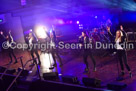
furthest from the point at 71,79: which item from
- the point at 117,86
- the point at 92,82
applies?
the point at 117,86

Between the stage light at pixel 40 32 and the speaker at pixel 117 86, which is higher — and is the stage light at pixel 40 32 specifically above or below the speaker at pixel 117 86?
above

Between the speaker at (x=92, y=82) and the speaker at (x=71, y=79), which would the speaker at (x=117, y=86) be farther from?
the speaker at (x=71, y=79)

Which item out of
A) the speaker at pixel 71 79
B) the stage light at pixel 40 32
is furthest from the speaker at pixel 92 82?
the stage light at pixel 40 32

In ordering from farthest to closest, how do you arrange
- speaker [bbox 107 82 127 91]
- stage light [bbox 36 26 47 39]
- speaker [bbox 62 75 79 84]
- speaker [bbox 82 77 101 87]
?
stage light [bbox 36 26 47 39] < speaker [bbox 62 75 79 84] < speaker [bbox 82 77 101 87] < speaker [bbox 107 82 127 91]

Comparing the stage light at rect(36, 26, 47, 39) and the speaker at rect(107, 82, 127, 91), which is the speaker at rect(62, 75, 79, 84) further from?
the stage light at rect(36, 26, 47, 39)

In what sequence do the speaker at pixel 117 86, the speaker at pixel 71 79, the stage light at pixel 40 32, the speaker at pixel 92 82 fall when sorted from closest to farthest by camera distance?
the speaker at pixel 117 86
the speaker at pixel 92 82
the speaker at pixel 71 79
the stage light at pixel 40 32

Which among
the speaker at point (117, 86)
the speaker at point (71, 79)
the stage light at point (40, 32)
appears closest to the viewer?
the speaker at point (117, 86)

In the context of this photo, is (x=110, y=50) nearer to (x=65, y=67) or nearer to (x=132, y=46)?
(x=132, y=46)

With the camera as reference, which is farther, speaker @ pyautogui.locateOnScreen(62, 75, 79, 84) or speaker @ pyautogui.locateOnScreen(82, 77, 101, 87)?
speaker @ pyautogui.locateOnScreen(62, 75, 79, 84)

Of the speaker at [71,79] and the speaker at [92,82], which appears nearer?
the speaker at [92,82]

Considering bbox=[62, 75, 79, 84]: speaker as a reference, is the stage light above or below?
above

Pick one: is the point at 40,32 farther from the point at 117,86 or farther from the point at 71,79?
the point at 117,86

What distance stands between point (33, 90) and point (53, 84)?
106 centimetres

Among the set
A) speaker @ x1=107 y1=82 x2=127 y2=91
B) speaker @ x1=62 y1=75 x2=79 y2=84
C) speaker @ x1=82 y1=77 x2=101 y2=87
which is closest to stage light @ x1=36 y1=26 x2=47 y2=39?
speaker @ x1=62 y1=75 x2=79 y2=84
